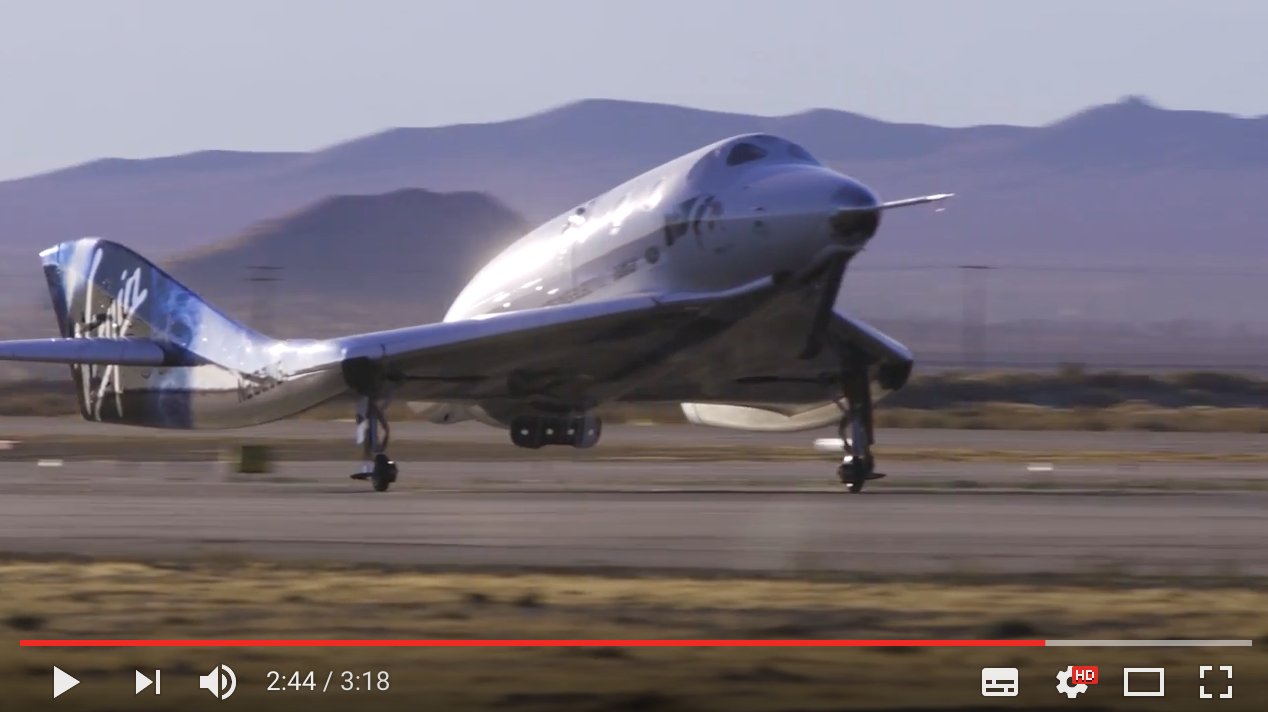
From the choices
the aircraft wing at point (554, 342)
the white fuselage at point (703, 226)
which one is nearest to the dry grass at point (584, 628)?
the aircraft wing at point (554, 342)

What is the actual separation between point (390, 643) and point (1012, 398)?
244 feet

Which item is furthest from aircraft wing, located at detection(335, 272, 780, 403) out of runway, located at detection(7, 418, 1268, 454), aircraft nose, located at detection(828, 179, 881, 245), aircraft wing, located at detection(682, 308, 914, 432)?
runway, located at detection(7, 418, 1268, 454)

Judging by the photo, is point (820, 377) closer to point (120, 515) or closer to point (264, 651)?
point (120, 515)

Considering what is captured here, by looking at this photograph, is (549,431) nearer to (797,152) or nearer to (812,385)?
(812,385)

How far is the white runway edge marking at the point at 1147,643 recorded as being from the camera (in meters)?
11.4

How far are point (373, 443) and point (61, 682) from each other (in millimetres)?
18973

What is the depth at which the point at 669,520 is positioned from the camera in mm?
21375

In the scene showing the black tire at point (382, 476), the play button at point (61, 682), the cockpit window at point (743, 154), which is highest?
the cockpit window at point (743, 154)

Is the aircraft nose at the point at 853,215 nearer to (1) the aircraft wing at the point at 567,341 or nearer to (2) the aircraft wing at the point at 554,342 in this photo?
(1) the aircraft wing at the point at 567,341

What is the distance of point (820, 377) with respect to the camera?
32.1 m

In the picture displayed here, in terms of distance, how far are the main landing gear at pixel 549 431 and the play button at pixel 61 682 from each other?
2283cm
